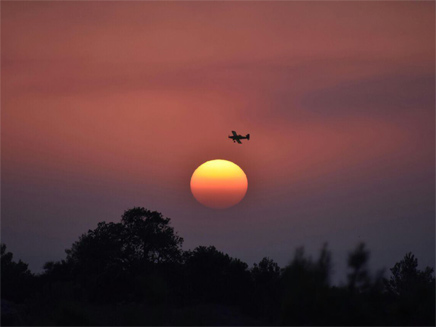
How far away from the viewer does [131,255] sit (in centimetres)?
10569

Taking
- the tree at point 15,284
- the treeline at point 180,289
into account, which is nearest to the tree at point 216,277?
the treeline at point 180,289

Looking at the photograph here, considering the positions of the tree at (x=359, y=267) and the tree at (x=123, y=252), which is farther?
the tree at (x=123, y=252)

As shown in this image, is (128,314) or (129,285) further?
(129,285)

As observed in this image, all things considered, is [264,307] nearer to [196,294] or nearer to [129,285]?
[196,294]

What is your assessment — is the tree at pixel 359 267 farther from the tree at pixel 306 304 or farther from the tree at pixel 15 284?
the tree at pixel 15 284

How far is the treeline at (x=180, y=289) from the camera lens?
59719 mm

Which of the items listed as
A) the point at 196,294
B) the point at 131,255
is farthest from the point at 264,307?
the point at 131,255

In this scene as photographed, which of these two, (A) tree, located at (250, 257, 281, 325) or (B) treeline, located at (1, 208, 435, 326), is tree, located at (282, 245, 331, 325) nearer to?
(B) treeline, located at (1, 208, 435, 326)

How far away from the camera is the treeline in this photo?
59719 millimetres

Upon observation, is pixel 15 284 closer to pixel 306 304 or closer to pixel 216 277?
pixel 216 277

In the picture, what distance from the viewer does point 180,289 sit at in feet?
289

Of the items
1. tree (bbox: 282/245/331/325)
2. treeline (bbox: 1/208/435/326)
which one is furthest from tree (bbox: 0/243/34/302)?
tree (bbox: 282/245/331/325)

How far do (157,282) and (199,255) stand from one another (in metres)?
29.2

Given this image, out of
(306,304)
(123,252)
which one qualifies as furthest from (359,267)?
(123,252)
